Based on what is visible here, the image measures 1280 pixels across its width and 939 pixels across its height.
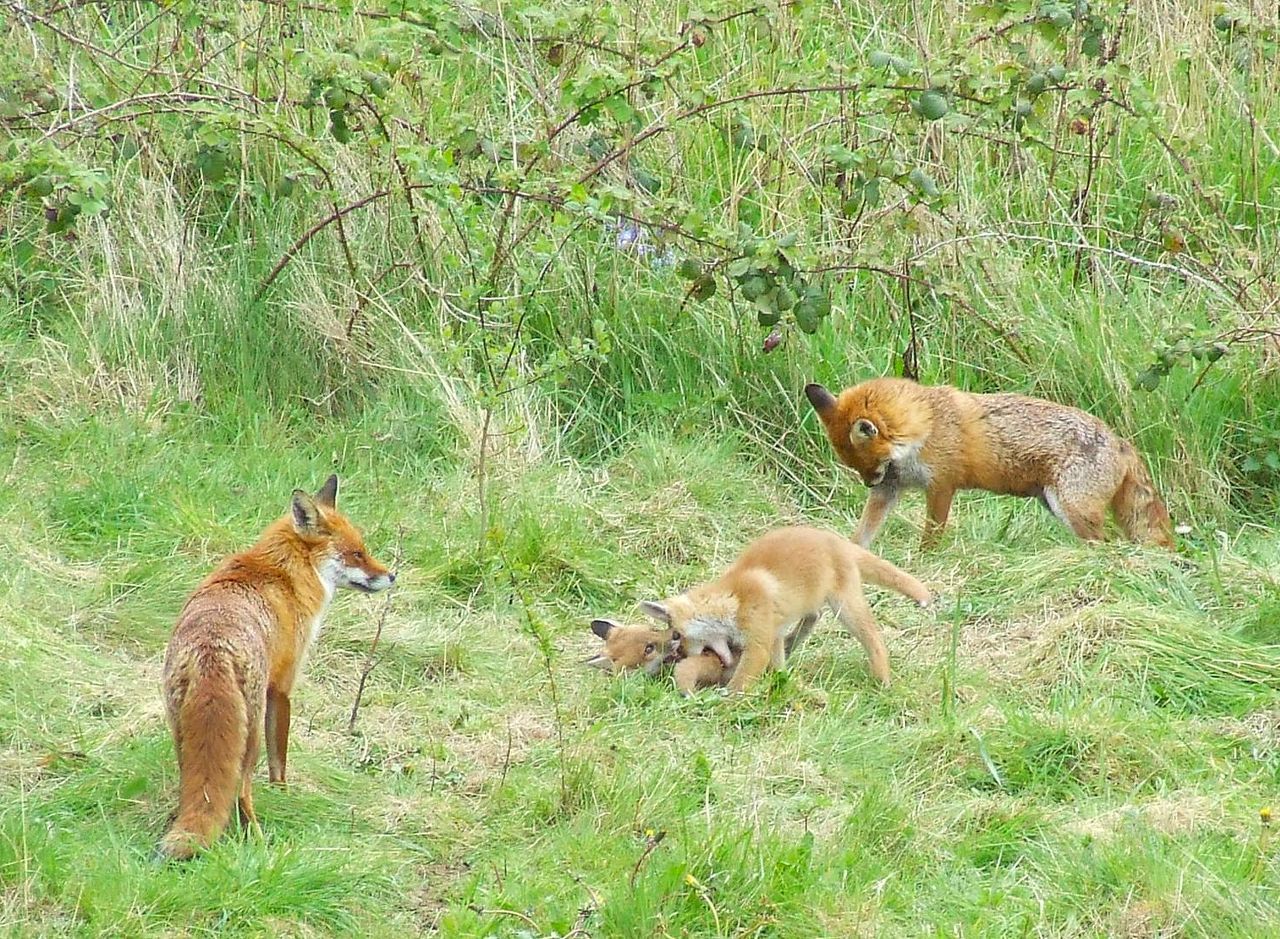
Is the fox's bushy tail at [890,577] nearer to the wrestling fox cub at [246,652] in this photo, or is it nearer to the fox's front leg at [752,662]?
the fox's front leg at [752,662]

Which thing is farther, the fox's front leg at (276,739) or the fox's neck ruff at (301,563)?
the fox's neck ruff at (301,563)

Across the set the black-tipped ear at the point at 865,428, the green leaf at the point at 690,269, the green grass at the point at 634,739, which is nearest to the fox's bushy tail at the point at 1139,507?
the green grass at the point at 634,739

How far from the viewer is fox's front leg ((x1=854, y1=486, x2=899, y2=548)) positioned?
334 inches

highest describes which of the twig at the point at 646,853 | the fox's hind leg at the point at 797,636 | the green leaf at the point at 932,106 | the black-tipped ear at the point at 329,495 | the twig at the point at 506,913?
the green leaf at the point at 932,106

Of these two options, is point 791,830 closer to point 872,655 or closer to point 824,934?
point 824,934

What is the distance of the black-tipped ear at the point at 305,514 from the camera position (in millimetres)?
6141

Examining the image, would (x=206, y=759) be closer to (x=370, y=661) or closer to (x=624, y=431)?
(x=370, y=661)

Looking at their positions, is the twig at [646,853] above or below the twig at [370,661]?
above

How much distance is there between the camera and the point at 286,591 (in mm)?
5992

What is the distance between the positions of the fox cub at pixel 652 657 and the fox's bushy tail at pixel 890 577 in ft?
2.56

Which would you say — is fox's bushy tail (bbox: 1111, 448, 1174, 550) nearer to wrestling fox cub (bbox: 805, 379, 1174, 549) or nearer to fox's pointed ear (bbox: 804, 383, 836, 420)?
wrestling fox cub (bbox: 805, 379, 1174, 549)

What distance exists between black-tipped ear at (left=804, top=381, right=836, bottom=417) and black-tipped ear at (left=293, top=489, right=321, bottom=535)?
9.94 feet

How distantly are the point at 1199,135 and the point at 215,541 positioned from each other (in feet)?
19.7

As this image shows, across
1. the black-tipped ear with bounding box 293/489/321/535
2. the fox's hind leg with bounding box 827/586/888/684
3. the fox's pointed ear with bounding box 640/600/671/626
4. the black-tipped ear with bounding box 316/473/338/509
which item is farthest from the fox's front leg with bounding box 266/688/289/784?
the fox's hind leg with bounding box 827/586/888/684
